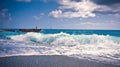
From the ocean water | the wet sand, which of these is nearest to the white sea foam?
the ocean water

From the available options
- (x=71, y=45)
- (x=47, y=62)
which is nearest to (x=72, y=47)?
(x=71, y=45)

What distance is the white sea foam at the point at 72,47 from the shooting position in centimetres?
421

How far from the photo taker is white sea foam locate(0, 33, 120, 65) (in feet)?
13.8

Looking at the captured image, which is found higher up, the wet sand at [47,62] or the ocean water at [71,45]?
the ocean water at [71,45]

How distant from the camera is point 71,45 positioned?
4.37 metres

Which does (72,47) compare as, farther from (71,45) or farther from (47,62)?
(47,62)

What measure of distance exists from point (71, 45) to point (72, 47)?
0.20 ft

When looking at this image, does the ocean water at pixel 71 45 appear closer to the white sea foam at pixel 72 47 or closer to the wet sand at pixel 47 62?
the white sea foam at pixel 72 47

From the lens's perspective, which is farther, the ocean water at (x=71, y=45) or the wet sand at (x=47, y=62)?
the ocean water at (x=71, y=45)

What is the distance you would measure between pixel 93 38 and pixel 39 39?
138cm

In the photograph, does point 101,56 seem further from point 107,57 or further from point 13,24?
point 13,24

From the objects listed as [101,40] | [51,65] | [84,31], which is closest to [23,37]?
[51,65]

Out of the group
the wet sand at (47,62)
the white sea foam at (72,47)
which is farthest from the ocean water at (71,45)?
the wet sand at (47,62)

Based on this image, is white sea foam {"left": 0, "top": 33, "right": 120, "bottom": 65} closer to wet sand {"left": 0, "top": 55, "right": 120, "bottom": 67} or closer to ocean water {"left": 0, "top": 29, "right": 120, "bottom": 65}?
ocean water {"left": 0, "top": 29, "right": 120, "bottom": 65}
